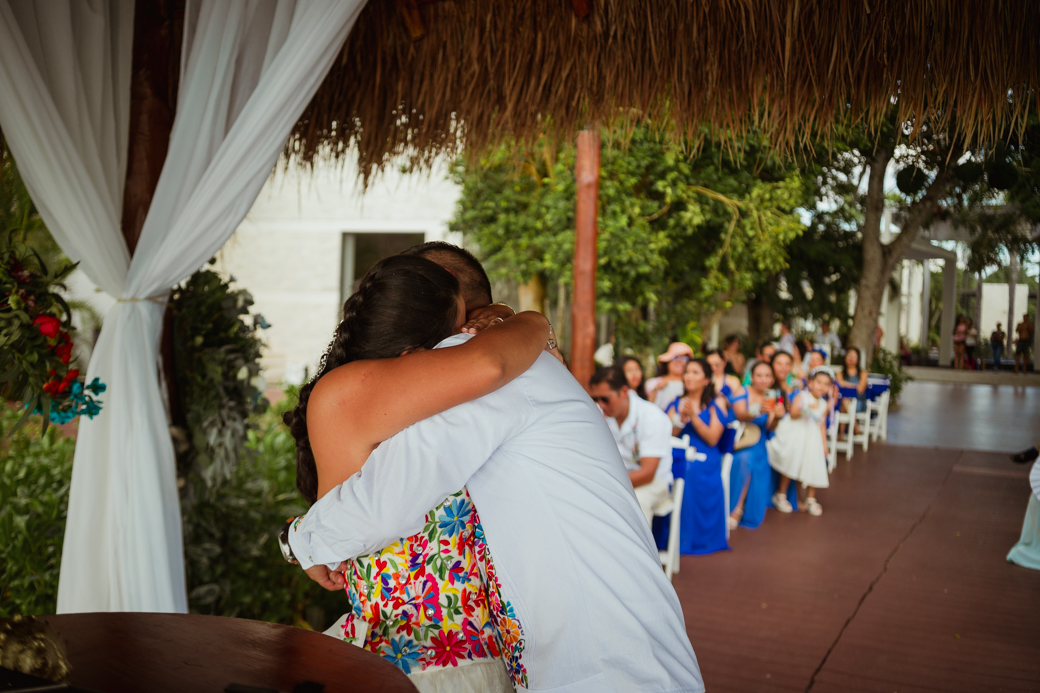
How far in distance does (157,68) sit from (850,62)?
2.84 meters

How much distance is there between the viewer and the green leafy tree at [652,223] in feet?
28.5

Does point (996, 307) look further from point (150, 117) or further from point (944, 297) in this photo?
point (150, 117)

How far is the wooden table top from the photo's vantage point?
1.42m

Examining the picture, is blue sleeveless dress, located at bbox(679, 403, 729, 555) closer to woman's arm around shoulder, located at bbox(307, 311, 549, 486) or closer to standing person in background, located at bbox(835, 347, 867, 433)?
woman's arm around shoulder, located at bbox(307, 311, 549, 486)

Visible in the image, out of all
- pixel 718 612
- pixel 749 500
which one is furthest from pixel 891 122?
pixel 749 500

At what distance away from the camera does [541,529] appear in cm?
149

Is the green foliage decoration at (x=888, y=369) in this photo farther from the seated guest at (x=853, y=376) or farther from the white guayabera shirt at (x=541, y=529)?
the white guayabera shirt at (x=541, y=529)

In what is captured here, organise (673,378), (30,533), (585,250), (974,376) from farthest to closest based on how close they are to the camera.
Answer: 1. (974,376)
2. (673,378)
3. (585,250)
4. (30,533)

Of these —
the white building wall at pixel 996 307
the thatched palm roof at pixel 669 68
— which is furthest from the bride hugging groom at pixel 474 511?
the white building wall at pixel 996 307

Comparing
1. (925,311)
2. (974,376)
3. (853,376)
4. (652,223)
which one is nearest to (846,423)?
(853,376)

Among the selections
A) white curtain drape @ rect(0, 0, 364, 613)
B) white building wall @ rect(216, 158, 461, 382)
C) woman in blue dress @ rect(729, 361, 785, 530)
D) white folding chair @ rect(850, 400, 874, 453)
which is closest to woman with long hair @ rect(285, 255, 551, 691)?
white curtain drape @ rect(0, 0, 364, 613)

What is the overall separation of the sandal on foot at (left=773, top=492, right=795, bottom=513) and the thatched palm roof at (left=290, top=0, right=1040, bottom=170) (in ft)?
15.1

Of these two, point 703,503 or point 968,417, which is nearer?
point 703,503

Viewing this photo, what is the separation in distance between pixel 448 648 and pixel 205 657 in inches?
19.2
